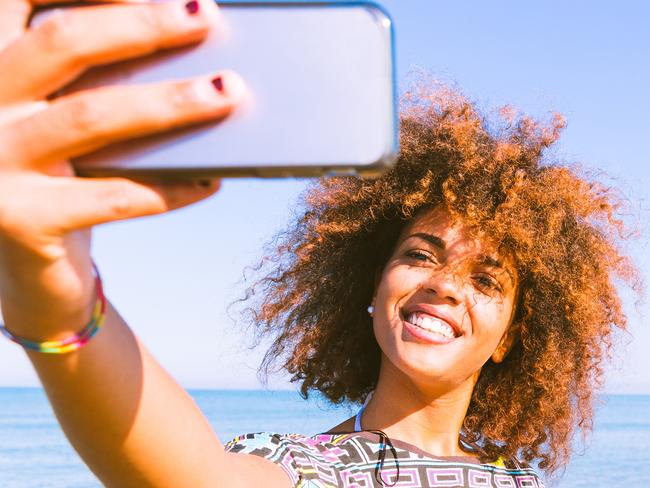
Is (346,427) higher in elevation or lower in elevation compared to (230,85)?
lower

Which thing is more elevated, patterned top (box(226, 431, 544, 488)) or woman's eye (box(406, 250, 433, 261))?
woman's eye (box(406, 250, 433, 261))

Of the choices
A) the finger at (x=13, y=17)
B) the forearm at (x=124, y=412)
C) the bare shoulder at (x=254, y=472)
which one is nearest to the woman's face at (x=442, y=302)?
the bare shoulder at (x=254, y=472)

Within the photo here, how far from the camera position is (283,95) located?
1.29 meters

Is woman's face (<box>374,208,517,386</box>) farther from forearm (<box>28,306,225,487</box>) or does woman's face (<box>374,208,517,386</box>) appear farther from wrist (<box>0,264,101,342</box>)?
wrist (<box>0,264,101,342</box>)

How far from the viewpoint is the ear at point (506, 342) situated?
361cm

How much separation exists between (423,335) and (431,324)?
6 centimetres

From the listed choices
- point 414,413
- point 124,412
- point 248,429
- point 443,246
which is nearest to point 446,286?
point 443,246

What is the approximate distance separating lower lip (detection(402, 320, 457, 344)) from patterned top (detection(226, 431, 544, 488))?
39 centimetres

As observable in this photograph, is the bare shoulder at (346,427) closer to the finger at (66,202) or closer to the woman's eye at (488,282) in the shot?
the woman's eye at (488,282)

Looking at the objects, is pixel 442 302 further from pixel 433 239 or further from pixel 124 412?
pixel 124 412

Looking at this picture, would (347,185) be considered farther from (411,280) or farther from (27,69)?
(27,69)

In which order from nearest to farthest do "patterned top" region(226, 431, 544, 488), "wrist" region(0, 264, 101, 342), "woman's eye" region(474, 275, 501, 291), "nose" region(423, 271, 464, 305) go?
"wrist" region(0, 264, 101, 342) < "patterned top" region(226, 431, 544, 488) < "nose" region(423, 271, 464, 305) < "woman's eye" region(474, 275, 501, 291)

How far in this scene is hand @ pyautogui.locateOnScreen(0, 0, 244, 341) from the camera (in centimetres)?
120

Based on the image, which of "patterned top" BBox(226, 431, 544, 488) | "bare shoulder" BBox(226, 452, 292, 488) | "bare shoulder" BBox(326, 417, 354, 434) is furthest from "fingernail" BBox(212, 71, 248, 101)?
"bare shoulder" BBox(326, 417, 354, 434)
